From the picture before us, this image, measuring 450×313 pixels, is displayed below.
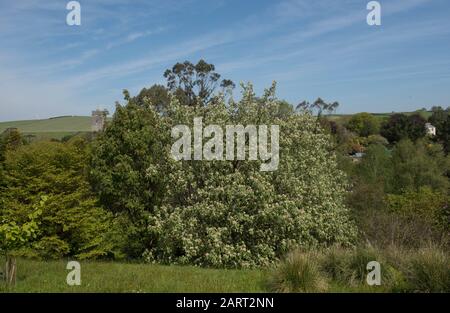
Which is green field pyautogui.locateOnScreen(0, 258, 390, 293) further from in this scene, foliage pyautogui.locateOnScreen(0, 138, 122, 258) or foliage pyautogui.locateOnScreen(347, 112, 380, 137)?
foliage pyautogui.locateOnScreen(347, 112, 380, 137)

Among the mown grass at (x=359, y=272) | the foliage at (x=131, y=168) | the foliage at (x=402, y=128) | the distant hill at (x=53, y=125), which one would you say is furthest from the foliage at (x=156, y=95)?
the foliage at (x=402, y=128)

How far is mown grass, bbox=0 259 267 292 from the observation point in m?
9.84

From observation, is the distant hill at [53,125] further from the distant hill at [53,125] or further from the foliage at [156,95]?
the foliage at [156,95]

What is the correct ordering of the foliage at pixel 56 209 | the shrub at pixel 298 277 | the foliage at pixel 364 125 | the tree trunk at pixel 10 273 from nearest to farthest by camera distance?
the shrub at pixel 298 277 < the tree trunk at pixel 10 273 < the foliage at pixel 56 209 < the foliage at pixel 364 125

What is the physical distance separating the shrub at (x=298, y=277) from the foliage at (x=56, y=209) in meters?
11.2

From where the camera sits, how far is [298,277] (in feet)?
31.1

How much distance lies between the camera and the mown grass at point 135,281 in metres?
9.84

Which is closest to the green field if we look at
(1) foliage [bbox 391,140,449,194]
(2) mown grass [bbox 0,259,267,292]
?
(2) mown grass [bbox 0,259,267,292]

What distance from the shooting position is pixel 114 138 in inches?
909

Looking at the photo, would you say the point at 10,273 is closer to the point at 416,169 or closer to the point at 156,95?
the point at 156,95

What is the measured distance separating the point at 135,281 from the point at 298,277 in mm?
3706
